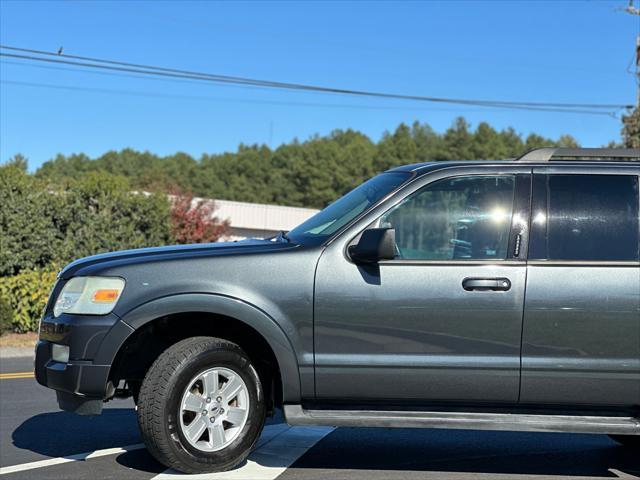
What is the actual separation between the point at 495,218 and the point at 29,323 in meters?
12.1

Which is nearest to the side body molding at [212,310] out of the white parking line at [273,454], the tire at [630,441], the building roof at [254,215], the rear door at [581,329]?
the white parking line at [273,454]

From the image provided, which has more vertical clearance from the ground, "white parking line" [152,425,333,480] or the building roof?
the building roof

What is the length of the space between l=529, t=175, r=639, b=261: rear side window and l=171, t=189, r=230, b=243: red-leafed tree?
20.2m

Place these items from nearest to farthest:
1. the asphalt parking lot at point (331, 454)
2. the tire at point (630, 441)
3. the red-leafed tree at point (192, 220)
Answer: the asphalt parking lot at point (331, 454) → the tire at point (630, 441) → the red-leafed tree at point (192, 220)

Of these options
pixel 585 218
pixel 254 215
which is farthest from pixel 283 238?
pixel 254 215

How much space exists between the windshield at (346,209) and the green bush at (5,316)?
1045 centimetres

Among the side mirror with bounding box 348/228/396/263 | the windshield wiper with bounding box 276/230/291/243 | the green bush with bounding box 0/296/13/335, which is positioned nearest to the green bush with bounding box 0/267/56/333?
the green bush with bounding box 0/296/13/335

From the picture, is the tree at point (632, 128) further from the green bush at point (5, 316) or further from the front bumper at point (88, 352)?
the front bumper at point (88, 352)

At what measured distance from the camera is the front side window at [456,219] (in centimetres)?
510

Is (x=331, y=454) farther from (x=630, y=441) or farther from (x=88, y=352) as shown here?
(x=630, y=441)

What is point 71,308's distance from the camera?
498 centimetres

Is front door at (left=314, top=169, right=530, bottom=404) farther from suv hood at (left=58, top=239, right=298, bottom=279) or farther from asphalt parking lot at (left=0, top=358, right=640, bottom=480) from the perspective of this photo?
asphalt parking lot at (left=0, top=358, right=640, bottom=480)

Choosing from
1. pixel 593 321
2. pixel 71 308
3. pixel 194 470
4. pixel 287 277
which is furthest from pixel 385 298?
pixel 71 308

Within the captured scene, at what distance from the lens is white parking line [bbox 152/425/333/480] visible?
504 cm
